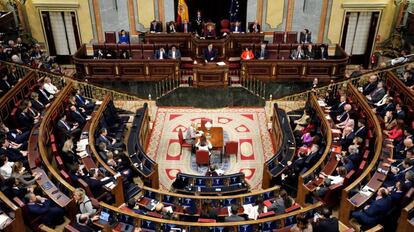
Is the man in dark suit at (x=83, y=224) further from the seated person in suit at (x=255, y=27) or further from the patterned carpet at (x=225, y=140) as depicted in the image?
the seated person in suit at (x=255, y=27)

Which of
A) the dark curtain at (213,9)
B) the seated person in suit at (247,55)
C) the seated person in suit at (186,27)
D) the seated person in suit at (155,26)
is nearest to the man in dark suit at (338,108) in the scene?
the seated person in suit at (247,55)

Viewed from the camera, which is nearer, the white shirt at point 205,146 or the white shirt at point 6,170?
the white shirt at point 6,170

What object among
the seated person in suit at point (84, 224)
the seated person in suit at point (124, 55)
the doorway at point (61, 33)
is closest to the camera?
the seated person in suit at point (84, 224)

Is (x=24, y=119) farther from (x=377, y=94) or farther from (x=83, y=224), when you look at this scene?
(x=377, y=94)

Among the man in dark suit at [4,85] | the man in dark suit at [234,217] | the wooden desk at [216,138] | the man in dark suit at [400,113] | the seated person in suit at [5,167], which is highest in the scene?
the man in dark suit at [4,85]

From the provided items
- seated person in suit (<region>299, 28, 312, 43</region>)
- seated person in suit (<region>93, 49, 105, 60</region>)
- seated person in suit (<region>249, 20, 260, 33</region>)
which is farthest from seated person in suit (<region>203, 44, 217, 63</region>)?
seated person in suit (<region>93, 49, 105, 60</region>)

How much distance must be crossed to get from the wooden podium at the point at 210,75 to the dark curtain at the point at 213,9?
3.73 metres

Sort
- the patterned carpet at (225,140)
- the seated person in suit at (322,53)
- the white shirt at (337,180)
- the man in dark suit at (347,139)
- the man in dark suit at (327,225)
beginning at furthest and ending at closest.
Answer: the seated person in suit at (322,53) → the patterned carpet at (225,140) → the man in dark suit at (347,139) → the white shirt at (337,180) → the man in dark suit at (327,225)

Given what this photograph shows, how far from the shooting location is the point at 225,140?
32.0 feet

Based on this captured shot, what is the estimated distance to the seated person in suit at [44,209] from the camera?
6035 mm

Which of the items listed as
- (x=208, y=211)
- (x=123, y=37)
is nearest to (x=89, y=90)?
(x=123, y=37)

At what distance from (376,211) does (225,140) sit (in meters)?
4.53

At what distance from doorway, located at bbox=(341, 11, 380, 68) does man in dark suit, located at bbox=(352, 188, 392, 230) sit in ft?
31.3

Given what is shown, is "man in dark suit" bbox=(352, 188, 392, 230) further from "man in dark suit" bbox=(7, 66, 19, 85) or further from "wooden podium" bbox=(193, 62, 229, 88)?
"man in dark suit" bbox=(7, 66, 19, 85)
